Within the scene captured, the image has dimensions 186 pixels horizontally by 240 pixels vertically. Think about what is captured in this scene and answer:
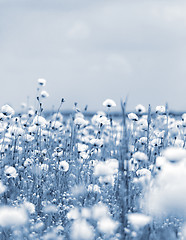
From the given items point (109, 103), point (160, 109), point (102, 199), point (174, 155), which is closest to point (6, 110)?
A: point (109, 103)

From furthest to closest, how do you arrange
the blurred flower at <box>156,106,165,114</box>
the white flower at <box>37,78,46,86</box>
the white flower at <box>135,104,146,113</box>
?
the white flower at <box>37,78,46,86</box> → the white flower at <box>135,104,146,113</box> → the blurred flower at <box>156,106,165,114</box>

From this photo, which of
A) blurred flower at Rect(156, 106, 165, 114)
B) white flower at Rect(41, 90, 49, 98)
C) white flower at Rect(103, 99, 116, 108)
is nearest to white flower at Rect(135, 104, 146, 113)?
blurred flower at Rect(156, 106, 165, 114)

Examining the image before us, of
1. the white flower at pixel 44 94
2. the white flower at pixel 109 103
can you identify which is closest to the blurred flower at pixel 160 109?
the white flower at pixel 109 103

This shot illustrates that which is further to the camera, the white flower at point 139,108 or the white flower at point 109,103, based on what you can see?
the white flower at point 139,108

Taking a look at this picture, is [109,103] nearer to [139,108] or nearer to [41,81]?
[139,108]

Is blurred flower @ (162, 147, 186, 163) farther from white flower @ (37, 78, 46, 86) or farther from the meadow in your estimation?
white flower @ (37, 78, 46, 86)

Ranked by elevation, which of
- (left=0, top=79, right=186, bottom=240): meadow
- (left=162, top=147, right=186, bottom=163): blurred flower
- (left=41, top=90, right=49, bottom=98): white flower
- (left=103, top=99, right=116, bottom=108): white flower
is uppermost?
(left=41, top=90, right=49, bottom=98): white flower

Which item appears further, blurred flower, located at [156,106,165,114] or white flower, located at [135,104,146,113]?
white flower, located at [135,104,146,113]

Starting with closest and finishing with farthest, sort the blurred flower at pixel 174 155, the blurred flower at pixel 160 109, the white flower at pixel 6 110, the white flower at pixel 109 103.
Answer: the blurred flower at pixel 174 155 → the white flower at pixel 6 110 → the white flower at pixel 109 103 → the blurred flower at pixel 160 109

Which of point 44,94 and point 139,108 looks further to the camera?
point 44,94

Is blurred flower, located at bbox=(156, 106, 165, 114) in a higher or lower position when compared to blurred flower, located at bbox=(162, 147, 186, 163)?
higher

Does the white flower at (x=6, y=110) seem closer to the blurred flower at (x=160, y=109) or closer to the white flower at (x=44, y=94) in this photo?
the white flower at (x=44, y=94)

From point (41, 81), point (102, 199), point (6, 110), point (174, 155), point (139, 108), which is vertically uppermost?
Answer: point (41, 81)

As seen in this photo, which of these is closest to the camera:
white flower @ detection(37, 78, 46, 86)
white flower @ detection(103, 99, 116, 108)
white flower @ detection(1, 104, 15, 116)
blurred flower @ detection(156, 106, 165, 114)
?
white flower @ detection(1, 104, 15, 116)
